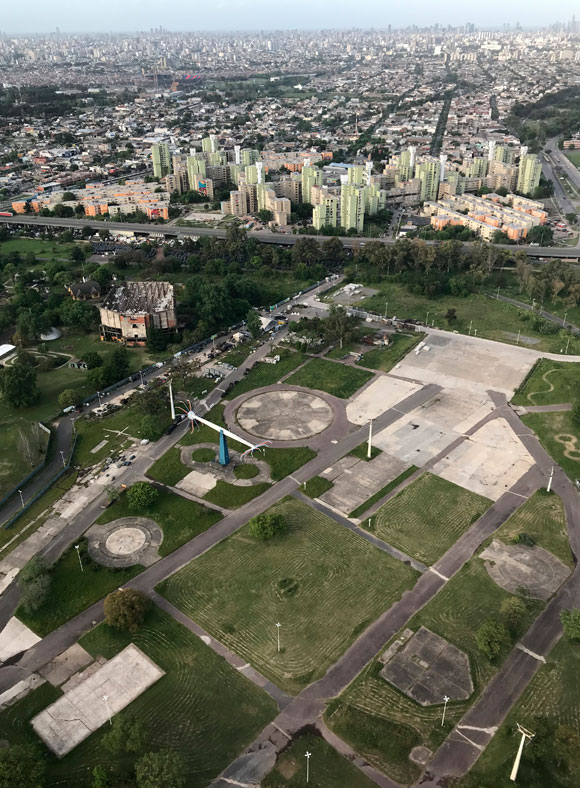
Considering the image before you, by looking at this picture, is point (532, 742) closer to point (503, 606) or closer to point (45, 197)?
point (503, 606)

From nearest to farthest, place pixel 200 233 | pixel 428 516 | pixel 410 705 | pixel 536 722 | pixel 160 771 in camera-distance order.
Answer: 1. pixel 160 771
2. pixel 536 722
3. pixel 410 705
4. pixel 428 516
5. pixel 200 233

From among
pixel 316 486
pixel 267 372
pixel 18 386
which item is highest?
pixel 18 386

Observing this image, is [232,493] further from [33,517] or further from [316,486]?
[33,517]

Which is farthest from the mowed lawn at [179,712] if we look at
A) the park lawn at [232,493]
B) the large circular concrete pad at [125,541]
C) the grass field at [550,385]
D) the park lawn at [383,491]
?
the grass field at [550,385]

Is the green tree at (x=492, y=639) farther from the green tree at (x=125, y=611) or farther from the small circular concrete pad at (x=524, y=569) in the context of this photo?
the green tree at (x=125, y=611)

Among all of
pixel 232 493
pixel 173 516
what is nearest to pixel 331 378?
pixel 232 493

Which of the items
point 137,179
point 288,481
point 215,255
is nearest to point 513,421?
point 288,481
